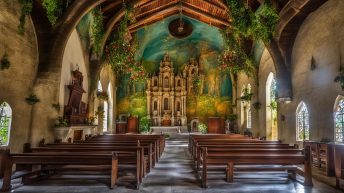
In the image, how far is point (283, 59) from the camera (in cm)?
1205

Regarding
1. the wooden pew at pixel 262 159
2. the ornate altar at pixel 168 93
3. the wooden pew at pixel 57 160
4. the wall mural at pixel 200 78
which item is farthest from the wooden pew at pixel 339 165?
the ornate altar at pixel 168 93

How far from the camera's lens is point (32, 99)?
346 inches

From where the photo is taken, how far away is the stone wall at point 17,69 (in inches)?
306

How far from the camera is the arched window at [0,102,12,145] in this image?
799 cm

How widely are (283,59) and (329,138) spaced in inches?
169

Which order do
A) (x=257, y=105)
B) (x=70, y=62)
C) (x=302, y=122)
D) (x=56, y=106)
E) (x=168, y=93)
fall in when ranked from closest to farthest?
(x=56, y=106), (x=302, y=122), (x=70, y=62), (x=257, y=105), (x=168, y=93)

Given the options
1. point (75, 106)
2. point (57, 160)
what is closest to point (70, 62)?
point (75, 106)

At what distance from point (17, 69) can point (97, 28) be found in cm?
512

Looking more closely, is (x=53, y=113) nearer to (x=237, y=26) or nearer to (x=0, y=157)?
(x=0, y=157)

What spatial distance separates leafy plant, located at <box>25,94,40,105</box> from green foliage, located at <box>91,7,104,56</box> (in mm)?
4819

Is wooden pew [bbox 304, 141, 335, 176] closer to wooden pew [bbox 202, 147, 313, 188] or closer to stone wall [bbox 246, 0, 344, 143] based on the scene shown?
stone wall [bbox 246, 0, 344, 143]

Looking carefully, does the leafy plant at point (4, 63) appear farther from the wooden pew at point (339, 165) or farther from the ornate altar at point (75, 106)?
the wooden pew at point (339, 165)

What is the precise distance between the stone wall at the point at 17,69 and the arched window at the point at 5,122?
0.11 meters

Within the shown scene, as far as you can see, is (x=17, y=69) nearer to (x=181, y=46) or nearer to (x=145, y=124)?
(x=145, y=124)
